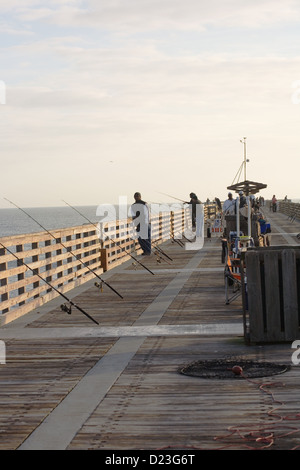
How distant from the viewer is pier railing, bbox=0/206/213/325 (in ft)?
42.9

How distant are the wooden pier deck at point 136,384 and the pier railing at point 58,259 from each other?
0.46 m

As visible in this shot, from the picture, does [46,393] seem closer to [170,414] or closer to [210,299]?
[170,414]

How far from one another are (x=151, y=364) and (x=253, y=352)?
4.17ft

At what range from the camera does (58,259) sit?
16.6 m

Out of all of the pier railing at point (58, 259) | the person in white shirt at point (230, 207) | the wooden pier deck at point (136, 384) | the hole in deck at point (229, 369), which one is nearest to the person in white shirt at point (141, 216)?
the pier railing at point (58, 259)

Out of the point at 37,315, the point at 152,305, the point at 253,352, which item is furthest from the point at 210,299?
the point at 253,352

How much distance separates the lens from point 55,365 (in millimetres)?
9023

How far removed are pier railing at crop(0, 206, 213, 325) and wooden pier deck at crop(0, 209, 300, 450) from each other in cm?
46

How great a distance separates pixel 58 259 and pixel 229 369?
28.1 ft

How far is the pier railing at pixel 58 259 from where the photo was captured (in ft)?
A: 42.9

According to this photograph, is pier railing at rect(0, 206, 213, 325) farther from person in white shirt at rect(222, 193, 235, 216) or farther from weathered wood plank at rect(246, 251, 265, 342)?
weathered wood plank at rect(246, 251, 265, 342)

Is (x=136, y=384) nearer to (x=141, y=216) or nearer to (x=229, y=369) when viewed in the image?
(x=229, y=369)

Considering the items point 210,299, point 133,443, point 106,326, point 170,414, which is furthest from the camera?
point 210,299
